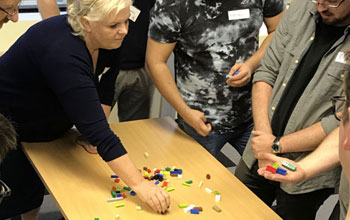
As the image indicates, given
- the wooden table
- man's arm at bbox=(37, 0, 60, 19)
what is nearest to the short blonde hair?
the wooden table

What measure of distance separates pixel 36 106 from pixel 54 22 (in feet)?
1.36

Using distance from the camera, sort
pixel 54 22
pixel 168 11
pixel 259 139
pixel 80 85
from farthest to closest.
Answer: pixel 168 11 < pixel 259 139 < pixel 54 22 < pixel 80 85

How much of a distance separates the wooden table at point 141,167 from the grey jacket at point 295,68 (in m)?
0.29

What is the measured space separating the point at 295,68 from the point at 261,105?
0.26 meters

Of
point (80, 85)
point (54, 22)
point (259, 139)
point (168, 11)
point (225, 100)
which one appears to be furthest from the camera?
point (225, 100)

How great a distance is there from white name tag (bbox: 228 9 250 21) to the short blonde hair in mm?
657

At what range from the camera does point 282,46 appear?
7.68 feet

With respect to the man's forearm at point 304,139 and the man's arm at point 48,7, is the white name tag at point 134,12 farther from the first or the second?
the man's forearm at point 304,139

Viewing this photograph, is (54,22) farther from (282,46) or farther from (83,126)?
(282,46)

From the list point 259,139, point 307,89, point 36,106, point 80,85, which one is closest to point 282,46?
point 307,89

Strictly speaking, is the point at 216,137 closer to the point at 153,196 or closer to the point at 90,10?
the point at 153,196

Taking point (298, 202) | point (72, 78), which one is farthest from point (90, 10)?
point (298, 202)

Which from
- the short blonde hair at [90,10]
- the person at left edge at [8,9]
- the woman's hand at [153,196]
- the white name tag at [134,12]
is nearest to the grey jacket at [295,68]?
the woman's hand at [153,196]

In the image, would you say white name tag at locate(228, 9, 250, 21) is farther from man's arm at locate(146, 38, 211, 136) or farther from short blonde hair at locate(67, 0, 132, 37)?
short blonde hair at locate(67, 0, 132, 37)
